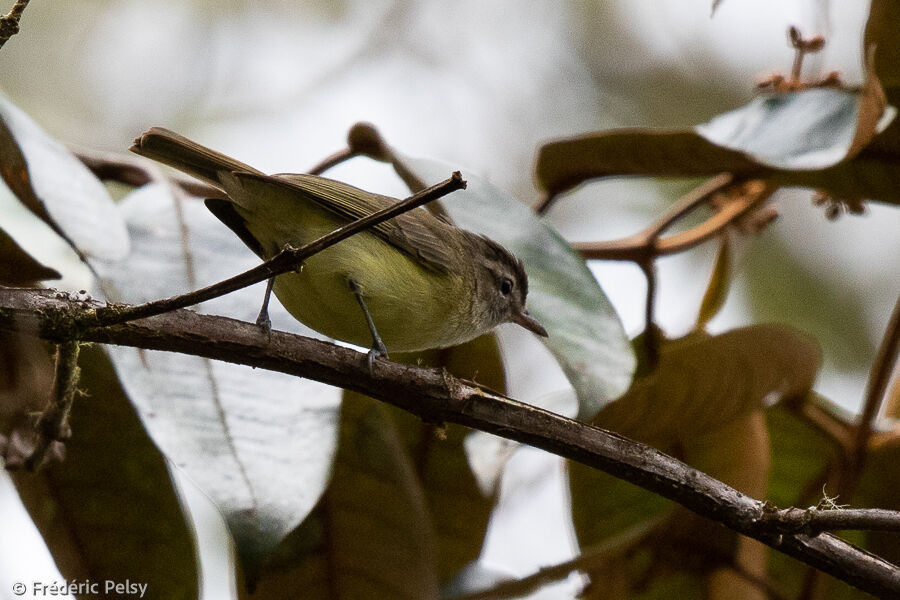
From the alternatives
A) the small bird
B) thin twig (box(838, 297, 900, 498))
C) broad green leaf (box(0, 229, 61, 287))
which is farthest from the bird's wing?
thin twig (box(838, 297, 900, 498))

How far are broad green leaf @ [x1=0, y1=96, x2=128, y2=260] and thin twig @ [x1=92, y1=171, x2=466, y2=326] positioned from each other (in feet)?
2.84

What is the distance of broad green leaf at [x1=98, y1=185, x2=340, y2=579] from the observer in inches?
86.0

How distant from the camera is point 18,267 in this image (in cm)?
251

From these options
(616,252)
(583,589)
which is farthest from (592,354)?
(583,589)

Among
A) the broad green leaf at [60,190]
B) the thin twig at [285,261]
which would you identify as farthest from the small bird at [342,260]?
the thin twig at [285,261]

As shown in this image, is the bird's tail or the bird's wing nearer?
the bird's tail

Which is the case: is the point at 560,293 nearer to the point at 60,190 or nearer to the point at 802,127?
the point at 802,127

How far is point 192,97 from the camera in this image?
7672 millimetres

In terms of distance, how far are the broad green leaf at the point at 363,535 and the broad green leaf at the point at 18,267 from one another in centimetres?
87

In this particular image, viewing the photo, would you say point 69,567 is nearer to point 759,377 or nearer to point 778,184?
point 759,377

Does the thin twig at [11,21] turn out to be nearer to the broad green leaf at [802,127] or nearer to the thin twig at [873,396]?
the broad green leaf at [802,127]

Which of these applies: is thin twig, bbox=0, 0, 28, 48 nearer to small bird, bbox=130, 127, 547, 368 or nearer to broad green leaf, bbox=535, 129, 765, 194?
small bird, bbox=130, 127, 547, 368

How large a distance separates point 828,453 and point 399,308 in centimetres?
165

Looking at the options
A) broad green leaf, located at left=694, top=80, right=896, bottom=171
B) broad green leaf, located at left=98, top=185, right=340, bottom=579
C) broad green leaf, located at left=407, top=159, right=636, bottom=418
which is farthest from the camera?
broad green leaf, located at left=694, top=80, right=896, bottom=171
